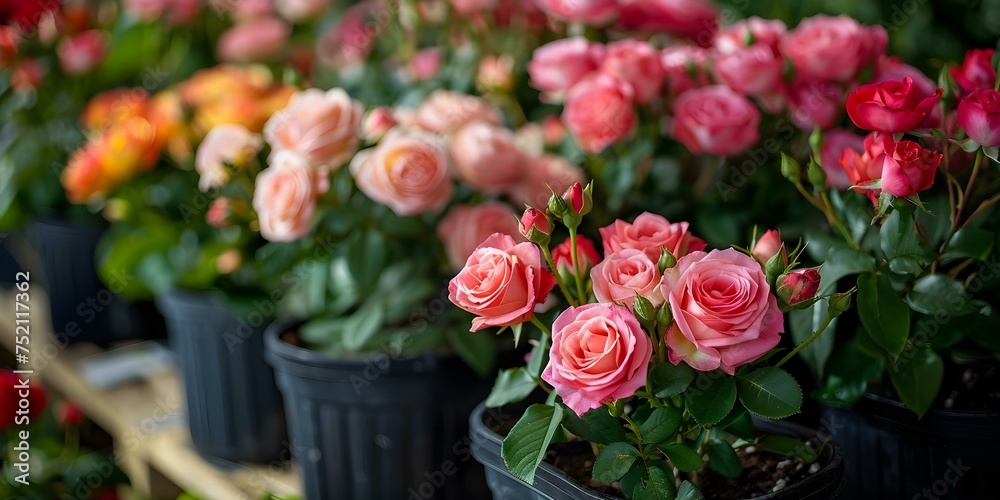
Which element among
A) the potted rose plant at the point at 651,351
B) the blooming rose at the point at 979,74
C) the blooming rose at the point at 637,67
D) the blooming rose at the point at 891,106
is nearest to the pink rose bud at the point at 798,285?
the potted rose plant at the point at 651,351

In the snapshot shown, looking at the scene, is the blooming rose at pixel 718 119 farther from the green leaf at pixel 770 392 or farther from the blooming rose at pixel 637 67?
the green leaf at pixel 770 392

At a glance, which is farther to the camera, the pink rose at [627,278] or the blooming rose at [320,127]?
the blooming rose at [320,127]

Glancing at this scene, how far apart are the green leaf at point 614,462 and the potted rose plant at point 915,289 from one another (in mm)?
161

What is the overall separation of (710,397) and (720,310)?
0.20 feet

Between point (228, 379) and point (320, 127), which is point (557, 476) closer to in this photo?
point (320, 127)

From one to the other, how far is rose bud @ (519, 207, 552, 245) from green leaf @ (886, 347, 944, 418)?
0.25 metres

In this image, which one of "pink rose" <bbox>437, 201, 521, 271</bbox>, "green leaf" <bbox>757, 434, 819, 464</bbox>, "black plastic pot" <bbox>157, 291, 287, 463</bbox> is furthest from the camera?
"black plastic pot" <bbox>157, 291, 287, 463</bbox>

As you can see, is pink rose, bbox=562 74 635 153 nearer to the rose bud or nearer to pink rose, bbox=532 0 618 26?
pink rose, bbox=532 0 618 26

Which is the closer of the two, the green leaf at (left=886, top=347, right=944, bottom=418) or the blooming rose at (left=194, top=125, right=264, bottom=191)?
the green leaf at (left=886, top=347, right=944, bottom=418)

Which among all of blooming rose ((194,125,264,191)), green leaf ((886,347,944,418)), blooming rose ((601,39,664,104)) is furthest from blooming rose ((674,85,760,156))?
blooming rose ((194,125,264,191))

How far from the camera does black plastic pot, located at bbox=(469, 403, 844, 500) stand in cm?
47

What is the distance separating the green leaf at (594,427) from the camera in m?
0.49

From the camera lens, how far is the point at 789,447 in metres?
0.53

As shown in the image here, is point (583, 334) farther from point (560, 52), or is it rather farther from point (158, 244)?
point (158, 244)
